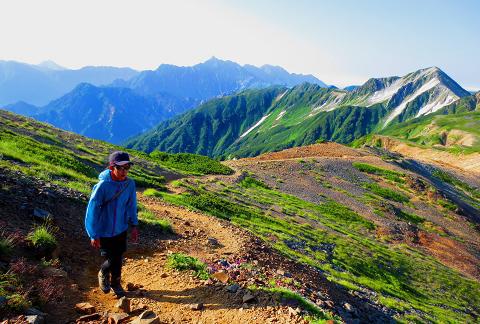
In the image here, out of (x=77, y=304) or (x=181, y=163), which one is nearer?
(x=77, y=304)

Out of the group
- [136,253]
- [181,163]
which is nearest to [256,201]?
[181,163]

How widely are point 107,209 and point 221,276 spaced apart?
391cm

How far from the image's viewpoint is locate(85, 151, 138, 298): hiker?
827 cm

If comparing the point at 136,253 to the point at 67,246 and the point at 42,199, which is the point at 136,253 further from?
the point at 42,199

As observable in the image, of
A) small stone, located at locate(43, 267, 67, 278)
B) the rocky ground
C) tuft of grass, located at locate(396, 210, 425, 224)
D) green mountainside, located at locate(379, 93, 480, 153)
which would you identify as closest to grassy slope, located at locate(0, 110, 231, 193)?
the rocky ground

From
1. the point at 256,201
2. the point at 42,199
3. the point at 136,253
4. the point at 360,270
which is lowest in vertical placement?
the point at 360,270

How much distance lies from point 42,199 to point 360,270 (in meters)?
20.2

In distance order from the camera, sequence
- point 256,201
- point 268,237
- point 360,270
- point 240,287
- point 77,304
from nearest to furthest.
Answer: point 77,304 → point 240,287 → point 268,237 → point 360,270 → point 256,201

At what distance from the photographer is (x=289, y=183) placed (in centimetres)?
4441

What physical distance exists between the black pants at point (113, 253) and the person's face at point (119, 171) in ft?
4.72

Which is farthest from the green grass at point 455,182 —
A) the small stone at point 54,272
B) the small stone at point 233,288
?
the small stone at point 54,272

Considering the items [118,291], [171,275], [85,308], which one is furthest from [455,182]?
[85,308]

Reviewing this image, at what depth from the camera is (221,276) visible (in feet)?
34.1

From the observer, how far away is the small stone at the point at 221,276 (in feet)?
33.4
